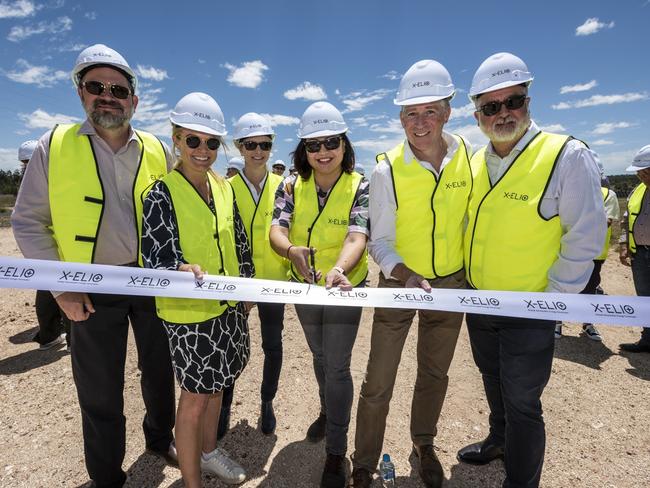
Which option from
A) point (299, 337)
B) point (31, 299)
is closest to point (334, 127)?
point (299, 337)

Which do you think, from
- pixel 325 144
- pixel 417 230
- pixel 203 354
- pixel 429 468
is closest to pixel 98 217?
pixel 203 354

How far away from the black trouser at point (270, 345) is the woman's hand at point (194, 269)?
1.42 metres

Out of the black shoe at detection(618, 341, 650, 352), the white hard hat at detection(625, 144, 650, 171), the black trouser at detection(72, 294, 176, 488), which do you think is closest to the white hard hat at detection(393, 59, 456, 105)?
the black trouser at detection(72, 294, 176, 488)

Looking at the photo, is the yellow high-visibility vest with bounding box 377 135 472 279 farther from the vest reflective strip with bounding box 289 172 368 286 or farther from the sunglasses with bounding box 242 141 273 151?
the sunglasses with bounding box 242 141 273 151

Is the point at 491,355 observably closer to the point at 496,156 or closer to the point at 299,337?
the point at 496,156

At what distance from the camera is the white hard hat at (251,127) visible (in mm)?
4102

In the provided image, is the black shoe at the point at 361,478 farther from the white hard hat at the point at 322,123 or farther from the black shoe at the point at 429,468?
the white hard hat at the point at 322,123

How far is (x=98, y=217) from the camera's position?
2.75 meters

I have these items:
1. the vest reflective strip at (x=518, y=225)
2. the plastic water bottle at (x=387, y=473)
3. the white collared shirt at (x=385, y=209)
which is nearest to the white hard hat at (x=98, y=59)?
the white collared shirt at (x=385, y=209)

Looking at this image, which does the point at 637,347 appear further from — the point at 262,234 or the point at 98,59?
the point at 98,59

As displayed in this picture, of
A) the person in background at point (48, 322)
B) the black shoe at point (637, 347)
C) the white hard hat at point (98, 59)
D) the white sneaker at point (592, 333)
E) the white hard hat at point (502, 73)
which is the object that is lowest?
the black shoe at point (637, 347)

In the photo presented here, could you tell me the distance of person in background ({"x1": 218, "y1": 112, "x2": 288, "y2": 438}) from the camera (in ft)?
12.8

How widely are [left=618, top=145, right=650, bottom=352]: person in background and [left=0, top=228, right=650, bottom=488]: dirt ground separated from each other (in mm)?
345

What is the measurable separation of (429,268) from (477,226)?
1.57ft
